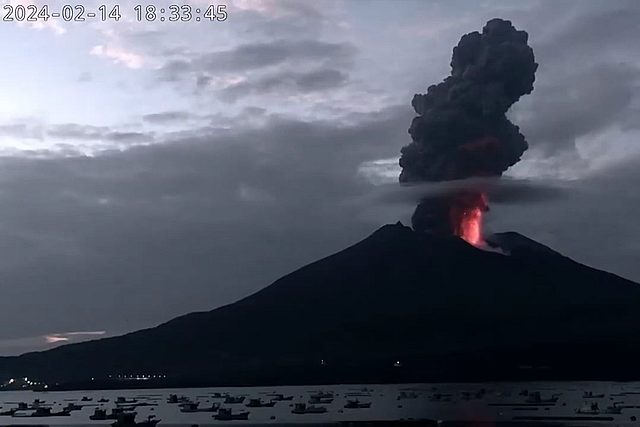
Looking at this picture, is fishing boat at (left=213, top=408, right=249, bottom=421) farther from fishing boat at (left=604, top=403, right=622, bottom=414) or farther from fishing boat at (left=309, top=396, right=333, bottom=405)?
fishing boat at (left=604, top=403, right=622, bottom=414)

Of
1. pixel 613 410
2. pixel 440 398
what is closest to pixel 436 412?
pixel 613 410

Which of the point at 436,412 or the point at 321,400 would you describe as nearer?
the point at 436,412

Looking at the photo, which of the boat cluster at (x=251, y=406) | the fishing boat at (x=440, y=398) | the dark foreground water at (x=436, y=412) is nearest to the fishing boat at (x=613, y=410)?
the dark foreground water at (x=436, y=412)

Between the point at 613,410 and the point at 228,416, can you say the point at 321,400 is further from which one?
the point at 613,410

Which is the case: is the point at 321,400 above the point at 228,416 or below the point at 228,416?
above

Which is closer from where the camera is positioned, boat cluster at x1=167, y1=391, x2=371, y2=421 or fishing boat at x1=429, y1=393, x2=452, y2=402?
boat cluster at x1=167, y1=391, x2=371, y2=421

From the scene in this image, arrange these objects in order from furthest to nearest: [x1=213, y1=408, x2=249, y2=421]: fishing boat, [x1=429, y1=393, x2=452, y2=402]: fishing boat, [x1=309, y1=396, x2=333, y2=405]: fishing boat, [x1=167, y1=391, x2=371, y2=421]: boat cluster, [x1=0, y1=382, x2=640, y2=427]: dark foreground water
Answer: [x1=309, y1=396, x2=333, y2=405]: fishing boat < [x1=429, y1=393, x2=452, y2=402]: fishing boat < [x1=167, y1=391, x2=371, y2=421]: boat cluster < [x1=213, y1=408, x2=249, y2=421]: fishing boat < [x1=0, y1=382, x2=640, y2=427]: dark foreground water

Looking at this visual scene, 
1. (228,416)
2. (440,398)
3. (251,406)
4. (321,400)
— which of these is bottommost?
(228,416)

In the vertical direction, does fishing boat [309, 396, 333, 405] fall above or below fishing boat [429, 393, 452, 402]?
above

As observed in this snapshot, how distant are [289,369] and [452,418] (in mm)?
115395

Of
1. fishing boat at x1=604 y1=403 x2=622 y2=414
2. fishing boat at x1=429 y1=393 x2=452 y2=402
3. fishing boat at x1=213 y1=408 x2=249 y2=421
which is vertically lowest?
fishing boat at x1=604 y1=403 x2=622 y2=414

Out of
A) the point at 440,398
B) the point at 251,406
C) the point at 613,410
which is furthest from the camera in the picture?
the point at 440,398

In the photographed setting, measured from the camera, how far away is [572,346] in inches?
7761

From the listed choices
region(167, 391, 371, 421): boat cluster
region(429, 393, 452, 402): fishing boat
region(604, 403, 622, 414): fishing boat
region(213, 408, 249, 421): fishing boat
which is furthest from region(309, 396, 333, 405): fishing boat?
region(604, 403, 622, 414): fishing boat
